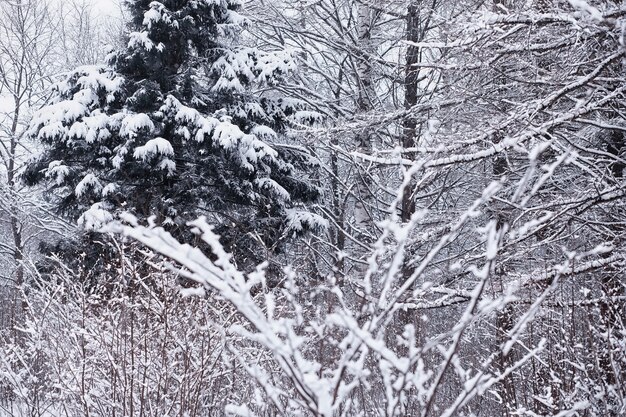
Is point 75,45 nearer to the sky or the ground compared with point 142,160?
nearer to the sky

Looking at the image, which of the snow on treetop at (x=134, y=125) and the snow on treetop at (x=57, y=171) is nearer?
the snow on treetop at (x=134, y=125)

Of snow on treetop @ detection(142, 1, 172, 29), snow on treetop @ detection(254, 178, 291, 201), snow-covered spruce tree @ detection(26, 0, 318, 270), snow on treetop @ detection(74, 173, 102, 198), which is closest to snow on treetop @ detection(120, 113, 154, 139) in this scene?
snow-covered spruce tree @ detection(26, 0, 318, 270)

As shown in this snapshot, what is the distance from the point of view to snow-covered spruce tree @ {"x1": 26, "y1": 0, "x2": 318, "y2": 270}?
8914 mm

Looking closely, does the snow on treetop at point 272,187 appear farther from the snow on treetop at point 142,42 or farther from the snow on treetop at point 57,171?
the snow on treetop at point 57,171

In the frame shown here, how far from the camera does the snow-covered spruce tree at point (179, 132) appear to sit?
891 cm

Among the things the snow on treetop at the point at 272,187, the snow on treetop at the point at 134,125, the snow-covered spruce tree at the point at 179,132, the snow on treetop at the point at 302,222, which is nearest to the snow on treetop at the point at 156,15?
the snow-covered spruce tree at the point at 179,132

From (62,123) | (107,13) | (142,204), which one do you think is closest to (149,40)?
(62,123)

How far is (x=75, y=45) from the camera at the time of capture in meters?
16.9

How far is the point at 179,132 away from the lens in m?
9.04

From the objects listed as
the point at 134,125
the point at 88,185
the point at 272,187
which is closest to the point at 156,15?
the point at 134,125

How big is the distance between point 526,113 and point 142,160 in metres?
6.42

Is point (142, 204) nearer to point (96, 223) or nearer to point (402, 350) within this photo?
point (96, 223)

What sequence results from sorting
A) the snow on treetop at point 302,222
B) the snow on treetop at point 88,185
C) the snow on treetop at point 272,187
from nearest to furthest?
the snow on treetop at point 88,185 < the snow on treetop at point 302,222 < the snow on treetop at point 272,187

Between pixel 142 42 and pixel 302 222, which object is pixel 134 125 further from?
pixel 302 222
